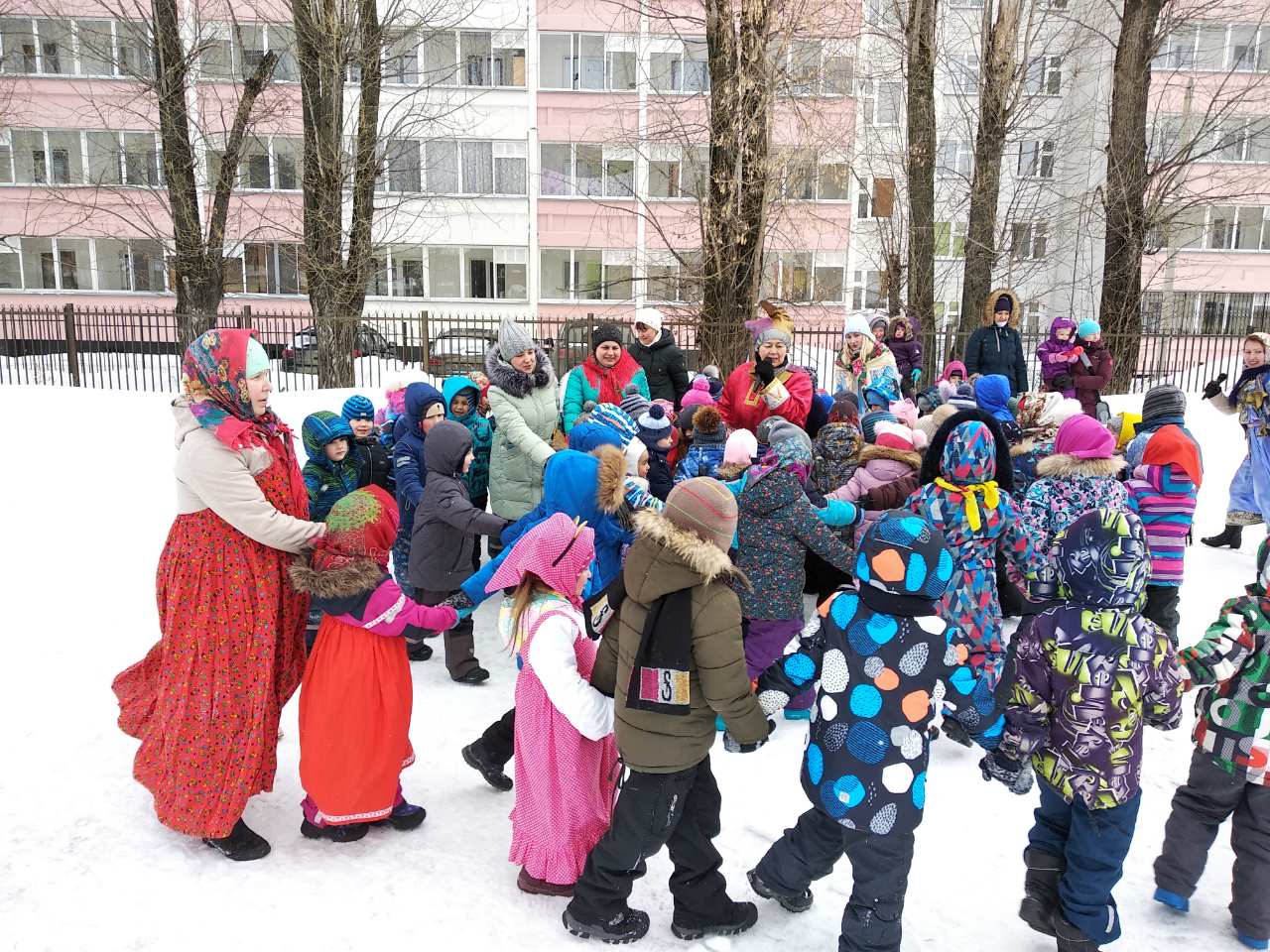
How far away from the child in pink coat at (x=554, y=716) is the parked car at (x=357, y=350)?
11.7 metres

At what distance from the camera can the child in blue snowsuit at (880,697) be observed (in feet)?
9.18

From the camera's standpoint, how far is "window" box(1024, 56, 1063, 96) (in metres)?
16.6

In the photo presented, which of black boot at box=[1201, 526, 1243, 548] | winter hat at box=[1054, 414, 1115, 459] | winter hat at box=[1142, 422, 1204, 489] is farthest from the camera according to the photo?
black boot at box=[1201, 526, 1243, 548]

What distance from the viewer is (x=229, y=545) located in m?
3.49

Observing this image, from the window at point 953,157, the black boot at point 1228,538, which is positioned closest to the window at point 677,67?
the window at point 953,157

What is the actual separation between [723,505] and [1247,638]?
6.39 ft

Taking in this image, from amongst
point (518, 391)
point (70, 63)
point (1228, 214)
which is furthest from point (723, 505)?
point (1228, 214)

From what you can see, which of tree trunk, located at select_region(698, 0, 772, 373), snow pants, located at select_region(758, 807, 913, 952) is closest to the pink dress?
snow pants, located at select_region(758, 807, 913, 952)

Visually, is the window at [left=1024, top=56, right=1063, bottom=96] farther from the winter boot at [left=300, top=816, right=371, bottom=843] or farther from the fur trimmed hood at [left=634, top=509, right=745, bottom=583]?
the winter boot at [left=300, top=816, right=371, bottom=843]

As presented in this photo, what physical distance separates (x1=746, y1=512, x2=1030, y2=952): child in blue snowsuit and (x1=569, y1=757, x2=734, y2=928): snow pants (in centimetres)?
42

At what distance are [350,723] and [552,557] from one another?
1111 mm

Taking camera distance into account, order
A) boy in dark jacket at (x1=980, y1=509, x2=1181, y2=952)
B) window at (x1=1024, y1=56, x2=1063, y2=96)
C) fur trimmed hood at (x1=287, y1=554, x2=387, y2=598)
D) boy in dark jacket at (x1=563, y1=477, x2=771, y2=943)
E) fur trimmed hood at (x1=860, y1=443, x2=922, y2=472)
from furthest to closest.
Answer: window at (x1=1024, y1=56, x2=1063, y2=96) → fur trimmed hood at (x1=860, y1=443, x2=922, y2=472) → fur trimmed hood at (x1=287, y1=554, x2=387, y2=598) → boy in dark jacket at (x1=980, y1=509, x2=1181, y2=952) → boy in dark jacket at (x1=563, y1=477, x2=771, y2=943)

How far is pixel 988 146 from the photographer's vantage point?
14742mm

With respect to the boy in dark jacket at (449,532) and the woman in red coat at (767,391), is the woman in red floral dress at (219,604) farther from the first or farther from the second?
the woman in red coat at (767,391)
